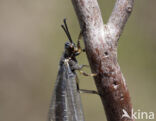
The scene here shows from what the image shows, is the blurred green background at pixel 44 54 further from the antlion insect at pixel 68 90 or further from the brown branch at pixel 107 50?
the brown branch at pixel 107 50

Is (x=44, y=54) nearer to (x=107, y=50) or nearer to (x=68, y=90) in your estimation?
(x=68, y=90)

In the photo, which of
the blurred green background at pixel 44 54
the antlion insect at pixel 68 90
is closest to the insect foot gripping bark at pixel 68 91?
the antlion insect at pixel 68 90

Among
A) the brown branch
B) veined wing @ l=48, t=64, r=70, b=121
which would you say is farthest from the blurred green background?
the brown branch

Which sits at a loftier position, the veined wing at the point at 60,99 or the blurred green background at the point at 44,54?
the blurred green background at the point at 44,54

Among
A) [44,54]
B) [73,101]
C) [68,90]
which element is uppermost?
[44,54]

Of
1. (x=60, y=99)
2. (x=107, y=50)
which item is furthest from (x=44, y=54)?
(x=107, y=50)

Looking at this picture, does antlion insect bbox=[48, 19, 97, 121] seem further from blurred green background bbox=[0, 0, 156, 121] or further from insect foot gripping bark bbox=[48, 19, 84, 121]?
blurred green background bbox=[0, 0, 156, 121]
